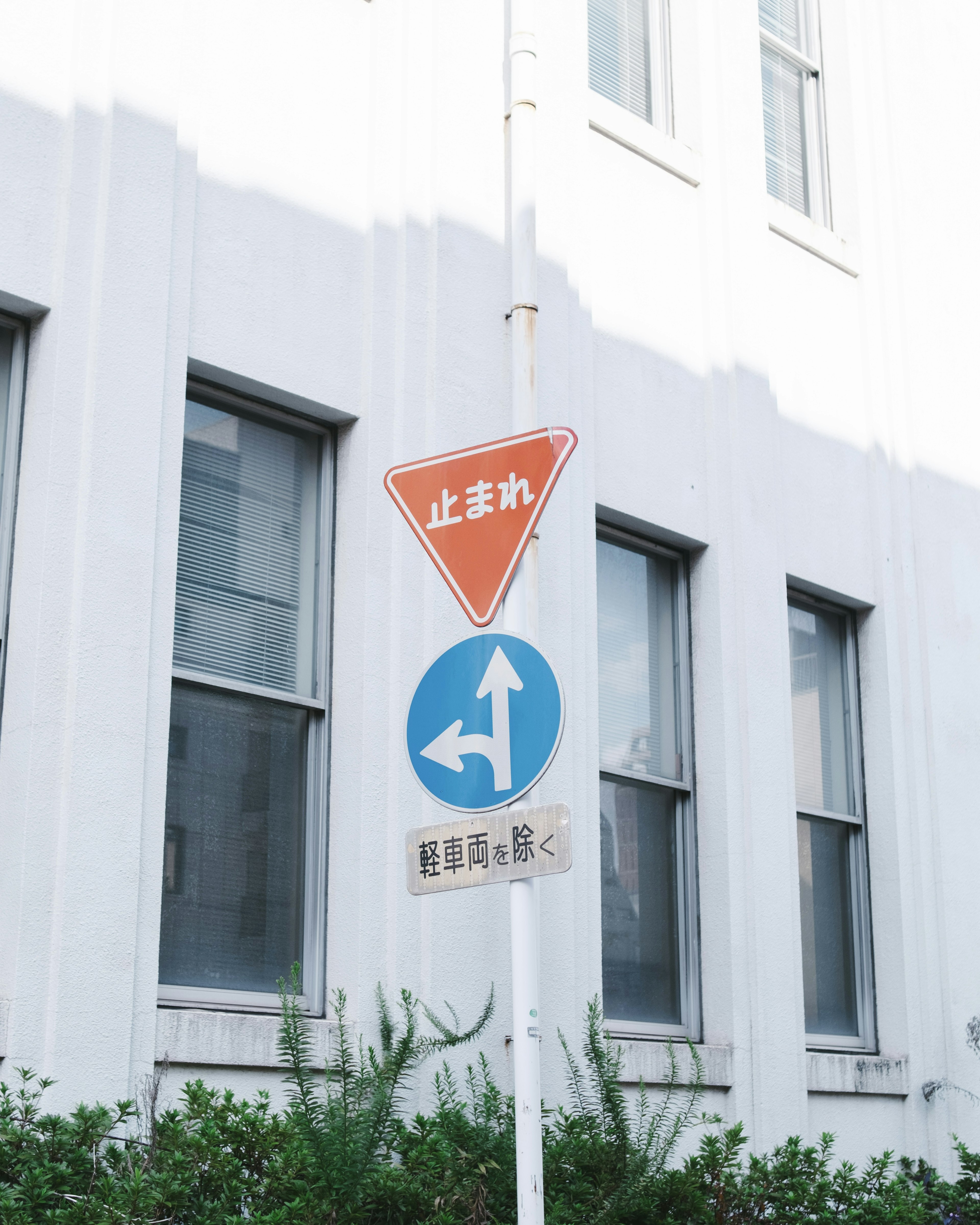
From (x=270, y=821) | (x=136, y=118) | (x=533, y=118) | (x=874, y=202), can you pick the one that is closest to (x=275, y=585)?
(x=270, y=821)

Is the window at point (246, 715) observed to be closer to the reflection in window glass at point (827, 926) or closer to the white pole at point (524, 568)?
the white pole at point (524, 568)

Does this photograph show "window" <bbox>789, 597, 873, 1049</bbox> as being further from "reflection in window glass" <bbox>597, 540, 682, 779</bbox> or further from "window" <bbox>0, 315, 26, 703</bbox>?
"window" <bbox>0, 315, 26, 703</bbox>

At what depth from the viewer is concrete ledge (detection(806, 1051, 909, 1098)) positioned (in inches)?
329

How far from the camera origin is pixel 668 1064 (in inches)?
292

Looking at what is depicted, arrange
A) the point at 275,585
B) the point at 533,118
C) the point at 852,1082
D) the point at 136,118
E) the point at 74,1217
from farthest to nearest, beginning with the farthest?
1. the point at 852,1082
2. the point at 533,118
3. the point at 275,585
4. the point at 136,118
5. the point at 74,1217

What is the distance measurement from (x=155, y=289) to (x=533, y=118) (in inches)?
99.0

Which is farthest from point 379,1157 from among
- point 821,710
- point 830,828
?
point 821,710

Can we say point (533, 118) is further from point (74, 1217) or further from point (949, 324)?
point (74, 1217)

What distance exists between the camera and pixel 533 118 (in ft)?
25.1

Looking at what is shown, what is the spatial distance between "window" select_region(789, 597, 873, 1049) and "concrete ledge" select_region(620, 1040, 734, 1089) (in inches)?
43.4

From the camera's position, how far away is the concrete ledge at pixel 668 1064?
7.22 m

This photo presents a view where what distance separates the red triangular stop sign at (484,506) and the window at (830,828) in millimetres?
4795

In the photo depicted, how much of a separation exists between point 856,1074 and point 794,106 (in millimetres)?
6487

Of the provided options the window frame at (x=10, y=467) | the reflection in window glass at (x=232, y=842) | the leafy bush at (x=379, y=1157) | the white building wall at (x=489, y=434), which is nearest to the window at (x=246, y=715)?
the reflection in window glass at (x=232, y=842)
